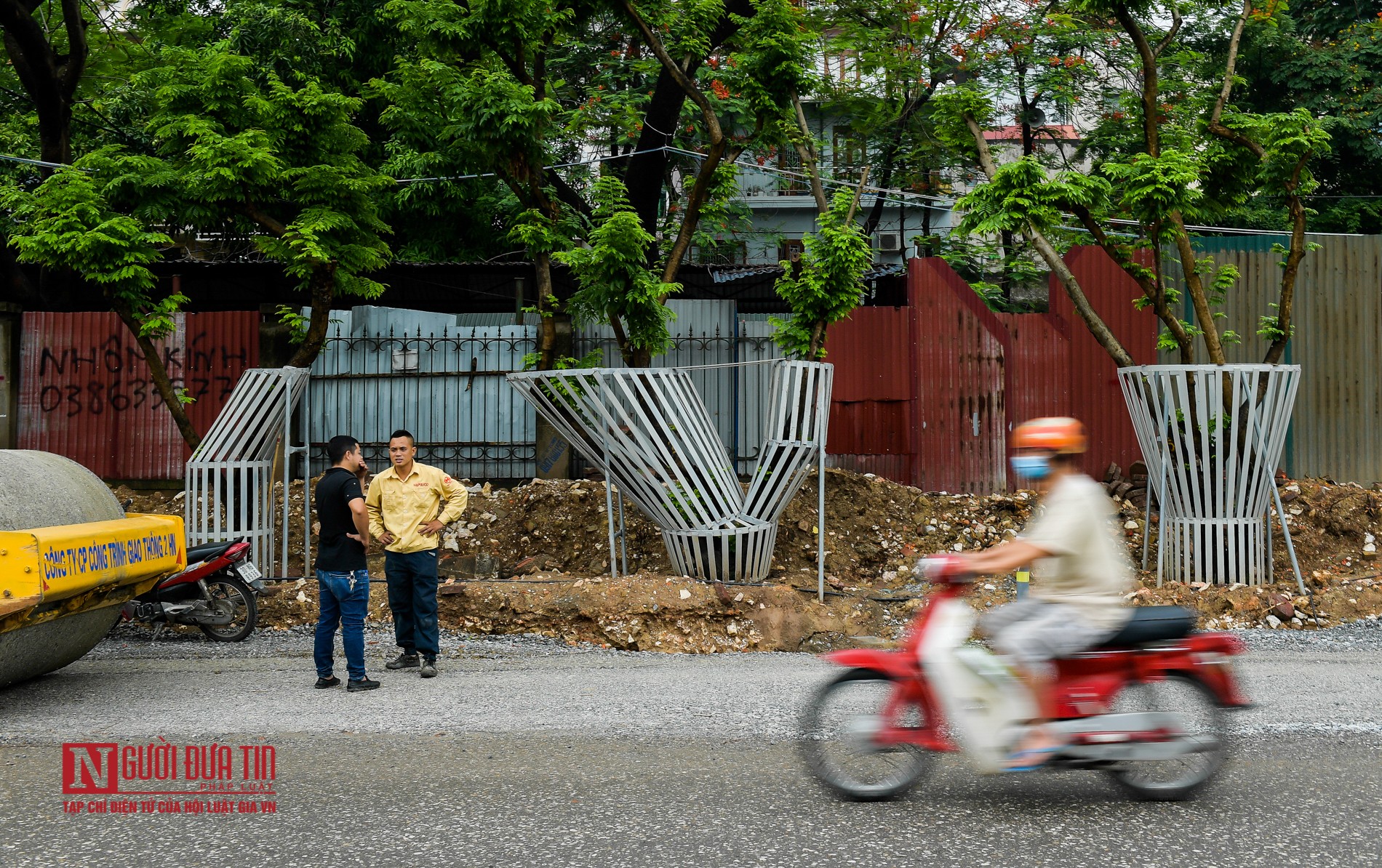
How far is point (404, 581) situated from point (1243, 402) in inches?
301

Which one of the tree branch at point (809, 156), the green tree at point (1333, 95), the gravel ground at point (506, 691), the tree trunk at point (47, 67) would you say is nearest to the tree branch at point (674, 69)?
the tree branch at point (809, 156)

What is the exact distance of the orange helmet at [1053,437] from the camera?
15.1ft

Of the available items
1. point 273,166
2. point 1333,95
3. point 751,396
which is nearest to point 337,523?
point 273,166

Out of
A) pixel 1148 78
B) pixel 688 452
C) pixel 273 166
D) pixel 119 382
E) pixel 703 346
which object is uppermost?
pixel 1148 78

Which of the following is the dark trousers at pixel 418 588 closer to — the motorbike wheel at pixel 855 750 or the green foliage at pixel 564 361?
the green foliage at pixel 564 361

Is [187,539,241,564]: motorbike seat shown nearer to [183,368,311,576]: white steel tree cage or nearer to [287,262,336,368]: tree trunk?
[183,368,311,576]: white steel tree cage

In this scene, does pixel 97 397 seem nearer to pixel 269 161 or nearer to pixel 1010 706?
pixel 269 161

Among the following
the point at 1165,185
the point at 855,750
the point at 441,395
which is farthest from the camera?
the point at 441,395

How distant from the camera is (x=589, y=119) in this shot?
51.3ft

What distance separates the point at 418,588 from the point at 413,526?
442 millimetres

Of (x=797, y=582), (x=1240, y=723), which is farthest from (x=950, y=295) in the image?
(x=1240, y=723)

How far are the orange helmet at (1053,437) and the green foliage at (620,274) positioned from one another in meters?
5.69

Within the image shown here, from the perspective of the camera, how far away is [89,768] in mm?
5289

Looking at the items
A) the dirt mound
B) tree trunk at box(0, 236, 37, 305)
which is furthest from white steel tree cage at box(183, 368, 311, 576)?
tree trunk at box(0, 236, 37, 305)
